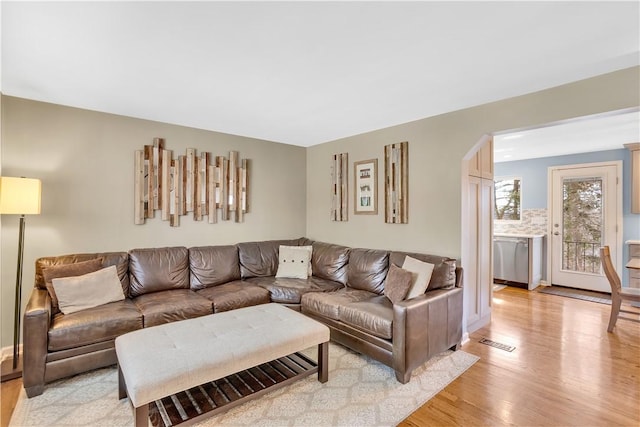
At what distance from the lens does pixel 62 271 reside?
2.67 metres

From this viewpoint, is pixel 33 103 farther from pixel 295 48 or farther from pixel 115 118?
pixel 295 48

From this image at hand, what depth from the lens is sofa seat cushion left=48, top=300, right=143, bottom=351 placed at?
7.46 ft

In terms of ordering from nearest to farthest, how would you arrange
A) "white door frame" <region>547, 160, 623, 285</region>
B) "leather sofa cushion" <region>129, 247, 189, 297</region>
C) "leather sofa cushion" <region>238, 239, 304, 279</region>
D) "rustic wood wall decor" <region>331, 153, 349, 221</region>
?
1. "leather sofa cushion" <region>129, 247, 189, 297</region>
2. "leather sofa cushion" <region>238, 239, 304, 279</region>
3. "rustic wood wall decor" <region>331, 153, 349, 221</region>
4. "white door frame" <region>547, 160, 623, 285</region>

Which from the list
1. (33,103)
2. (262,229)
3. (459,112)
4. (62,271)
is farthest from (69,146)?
(459,112)

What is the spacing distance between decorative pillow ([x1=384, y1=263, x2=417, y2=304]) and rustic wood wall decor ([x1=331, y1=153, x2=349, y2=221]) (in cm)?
151

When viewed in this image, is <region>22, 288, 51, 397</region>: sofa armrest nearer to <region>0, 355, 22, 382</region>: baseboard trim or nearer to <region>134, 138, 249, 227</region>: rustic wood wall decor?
<region>0, 355, 22, 382</region>: baseboard trim

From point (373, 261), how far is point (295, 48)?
2.33m

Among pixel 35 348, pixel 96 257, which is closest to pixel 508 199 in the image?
pixel 96 257

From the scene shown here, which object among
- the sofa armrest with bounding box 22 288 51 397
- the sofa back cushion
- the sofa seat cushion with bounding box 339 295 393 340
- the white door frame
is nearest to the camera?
the sofa armrest with bounding box 22 288 51 397

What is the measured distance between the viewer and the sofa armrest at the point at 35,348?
7.07 ft

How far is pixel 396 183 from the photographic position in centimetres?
369

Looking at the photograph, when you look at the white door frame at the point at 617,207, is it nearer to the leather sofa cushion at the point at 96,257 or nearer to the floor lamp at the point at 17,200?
the leather sofa cushion at the point at 96,257

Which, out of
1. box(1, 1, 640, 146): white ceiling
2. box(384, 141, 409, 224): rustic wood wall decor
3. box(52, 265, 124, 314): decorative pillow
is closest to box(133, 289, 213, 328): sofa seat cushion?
box(52, 265, 124, 314): decorative pillow

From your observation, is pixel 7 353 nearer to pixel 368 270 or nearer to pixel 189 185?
pixel 189 185
